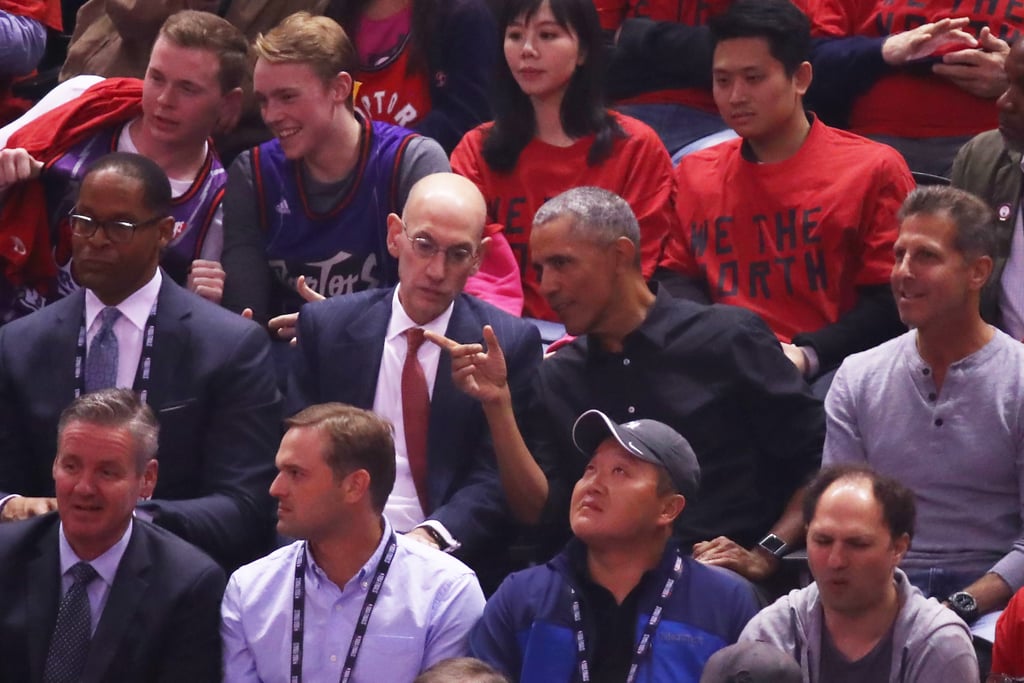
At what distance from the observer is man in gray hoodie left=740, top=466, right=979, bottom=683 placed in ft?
12.5

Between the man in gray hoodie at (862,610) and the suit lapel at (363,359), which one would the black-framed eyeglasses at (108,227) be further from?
the man in gray hoodie at (862,610)

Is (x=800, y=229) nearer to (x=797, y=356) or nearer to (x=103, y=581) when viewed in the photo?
(x=797, y=356)

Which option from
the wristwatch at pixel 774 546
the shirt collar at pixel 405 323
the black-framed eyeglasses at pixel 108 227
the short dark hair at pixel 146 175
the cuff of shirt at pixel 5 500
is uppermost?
the short dark hair at pixel 146 175

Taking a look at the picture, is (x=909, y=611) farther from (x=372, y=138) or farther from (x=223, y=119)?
(x=223, y=119)

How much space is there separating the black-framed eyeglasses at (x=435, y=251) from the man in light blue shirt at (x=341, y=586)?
63cm

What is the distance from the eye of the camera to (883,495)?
3951 millimetres

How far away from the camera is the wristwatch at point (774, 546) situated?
446 centimetres

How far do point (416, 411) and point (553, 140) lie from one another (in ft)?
Result: 3.93

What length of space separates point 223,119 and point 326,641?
2129mm

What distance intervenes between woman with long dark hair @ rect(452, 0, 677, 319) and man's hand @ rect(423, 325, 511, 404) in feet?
3.38

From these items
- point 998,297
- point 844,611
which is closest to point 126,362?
point 844,611

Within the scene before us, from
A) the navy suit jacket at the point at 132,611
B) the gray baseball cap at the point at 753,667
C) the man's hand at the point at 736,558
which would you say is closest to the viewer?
the gray baseball cap at the point at 753,667

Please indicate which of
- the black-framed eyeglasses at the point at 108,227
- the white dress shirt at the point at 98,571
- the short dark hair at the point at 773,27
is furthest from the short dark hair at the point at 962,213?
the white dress shirt at the point at 98,571

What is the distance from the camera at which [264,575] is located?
4195 millimetres
